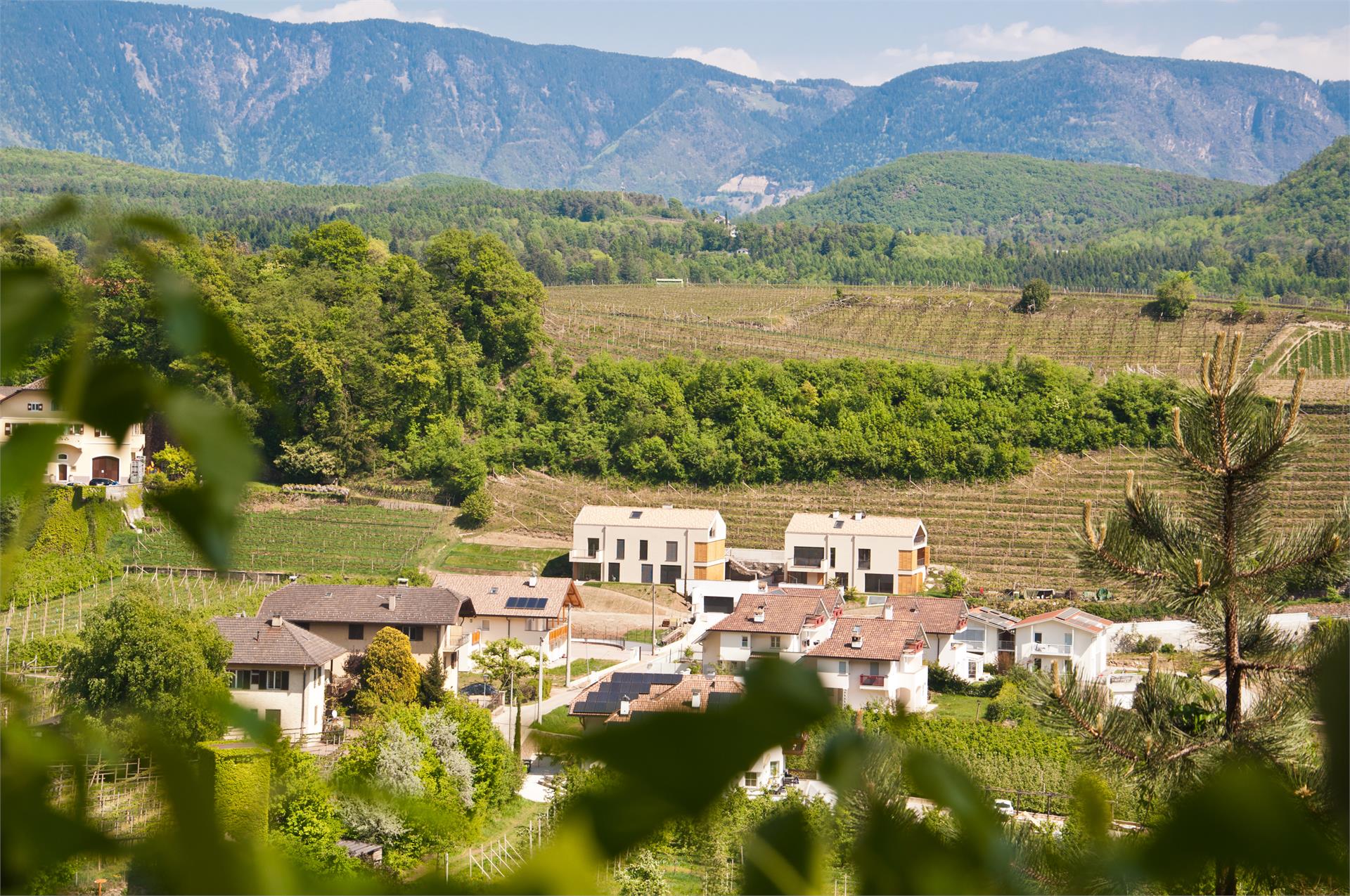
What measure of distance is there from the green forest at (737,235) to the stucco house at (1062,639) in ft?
137

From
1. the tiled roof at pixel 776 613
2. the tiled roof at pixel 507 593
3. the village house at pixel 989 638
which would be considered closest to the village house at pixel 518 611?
the tiled roof at pixel 507 593

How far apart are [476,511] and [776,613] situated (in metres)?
10.4

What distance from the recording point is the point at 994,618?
23.2 m

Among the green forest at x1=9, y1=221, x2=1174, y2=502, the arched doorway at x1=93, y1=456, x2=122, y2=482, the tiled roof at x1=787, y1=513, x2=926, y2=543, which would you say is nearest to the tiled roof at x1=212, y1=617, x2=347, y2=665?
Result: the arched doorway at x1=93, y1=456, x2=122, y2=482

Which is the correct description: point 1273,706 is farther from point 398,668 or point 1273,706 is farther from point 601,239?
point 601,239

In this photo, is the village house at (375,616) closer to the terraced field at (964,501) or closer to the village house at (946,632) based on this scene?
the village house at (946,632)

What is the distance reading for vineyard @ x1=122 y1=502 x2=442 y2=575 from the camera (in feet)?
87.0

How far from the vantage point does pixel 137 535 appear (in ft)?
88.5

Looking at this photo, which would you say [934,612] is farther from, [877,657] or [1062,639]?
[877,657]

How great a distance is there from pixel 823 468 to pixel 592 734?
32.2m

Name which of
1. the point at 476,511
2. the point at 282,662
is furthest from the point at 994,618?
the point at 282,662

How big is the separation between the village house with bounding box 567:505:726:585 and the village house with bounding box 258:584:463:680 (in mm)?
6696

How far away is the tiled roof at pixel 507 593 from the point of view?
22984mm

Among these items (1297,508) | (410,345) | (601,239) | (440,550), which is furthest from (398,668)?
(601,239)
